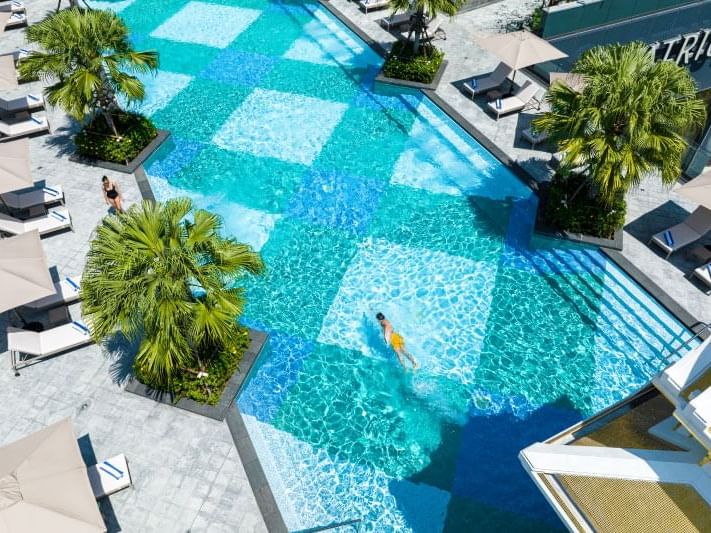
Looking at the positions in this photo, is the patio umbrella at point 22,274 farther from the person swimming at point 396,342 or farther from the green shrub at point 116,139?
the person swimming at point 396,342

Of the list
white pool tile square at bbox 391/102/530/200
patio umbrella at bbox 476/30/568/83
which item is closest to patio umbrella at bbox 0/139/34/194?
white pool tile square at bbox 391/102/530/200

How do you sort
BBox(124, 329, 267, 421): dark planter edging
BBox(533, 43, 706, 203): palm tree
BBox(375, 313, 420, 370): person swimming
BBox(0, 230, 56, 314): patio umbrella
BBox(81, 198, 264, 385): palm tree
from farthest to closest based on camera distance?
BBox(375, 313, 420, 370): person swimming → BBox(533, 43, 706, 203): palm tree → BBox(0, 230, 56, 314): patio umbrella → BBox(124, 329, 267, 421): dark planter edging → BBox(81, 198, 264, 385): palm tree

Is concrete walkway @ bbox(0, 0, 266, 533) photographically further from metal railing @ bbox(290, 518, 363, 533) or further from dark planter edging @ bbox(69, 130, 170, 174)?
dark planter edging @ bbox(69, 130, 170, 174)

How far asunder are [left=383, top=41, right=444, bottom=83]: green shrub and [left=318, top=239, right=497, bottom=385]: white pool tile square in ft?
32.0

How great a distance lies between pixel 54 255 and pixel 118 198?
265 centimetres

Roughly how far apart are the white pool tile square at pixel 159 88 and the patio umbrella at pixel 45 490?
16193 millimetres

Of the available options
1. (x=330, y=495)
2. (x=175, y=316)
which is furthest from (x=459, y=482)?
(x=175, y=316)

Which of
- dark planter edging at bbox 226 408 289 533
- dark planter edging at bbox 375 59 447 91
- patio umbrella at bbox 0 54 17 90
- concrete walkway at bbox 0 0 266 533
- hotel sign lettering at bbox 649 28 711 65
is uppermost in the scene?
hotel sign lettering at bbox 649 28 711 65

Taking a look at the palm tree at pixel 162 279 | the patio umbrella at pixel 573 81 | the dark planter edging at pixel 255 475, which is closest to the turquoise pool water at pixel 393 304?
the dark planter edging at pixel 255 475

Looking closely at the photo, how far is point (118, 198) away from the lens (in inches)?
679

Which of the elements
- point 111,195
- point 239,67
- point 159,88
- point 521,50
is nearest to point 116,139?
point 111,195

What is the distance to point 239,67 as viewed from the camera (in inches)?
976

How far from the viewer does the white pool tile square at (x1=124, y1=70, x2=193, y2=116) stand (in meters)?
22.8

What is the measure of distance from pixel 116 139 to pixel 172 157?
2046mm
